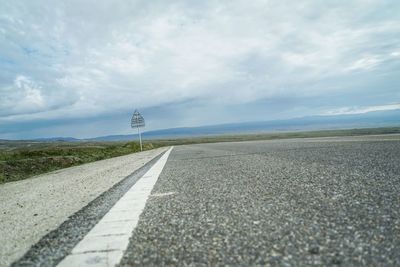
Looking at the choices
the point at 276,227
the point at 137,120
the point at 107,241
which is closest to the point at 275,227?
the point at 276,227

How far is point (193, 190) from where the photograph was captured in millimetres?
5520

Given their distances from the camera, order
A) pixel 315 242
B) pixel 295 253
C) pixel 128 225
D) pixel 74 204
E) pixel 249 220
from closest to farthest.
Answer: pixel 295 253 → pixel 315 242 → pixel 249 220 → pixel 128 225 → pixel 74 204

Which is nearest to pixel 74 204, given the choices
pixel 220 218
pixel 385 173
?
pixel 220 218

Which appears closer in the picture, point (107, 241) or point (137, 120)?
point (107, 241)

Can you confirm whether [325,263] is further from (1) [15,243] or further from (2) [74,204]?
(2) [74,204]

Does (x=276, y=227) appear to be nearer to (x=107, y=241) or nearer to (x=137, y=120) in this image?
(x=107, y=241)

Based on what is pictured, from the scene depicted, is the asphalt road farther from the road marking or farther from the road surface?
the road marking

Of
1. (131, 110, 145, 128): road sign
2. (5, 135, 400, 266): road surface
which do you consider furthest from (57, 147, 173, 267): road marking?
(131, 110, 145, 128): road sign

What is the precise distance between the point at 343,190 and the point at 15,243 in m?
4.28

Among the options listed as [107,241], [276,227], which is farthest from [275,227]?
[107,241]

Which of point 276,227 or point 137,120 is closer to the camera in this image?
point 276,227

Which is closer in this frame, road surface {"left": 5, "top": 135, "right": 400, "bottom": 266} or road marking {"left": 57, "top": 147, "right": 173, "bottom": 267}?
road surface {"left": 5, "top": 135, "right": 400, "bottom": 266}

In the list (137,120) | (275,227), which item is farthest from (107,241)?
(137,120)

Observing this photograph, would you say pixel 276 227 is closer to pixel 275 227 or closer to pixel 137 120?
pixel 275 227
